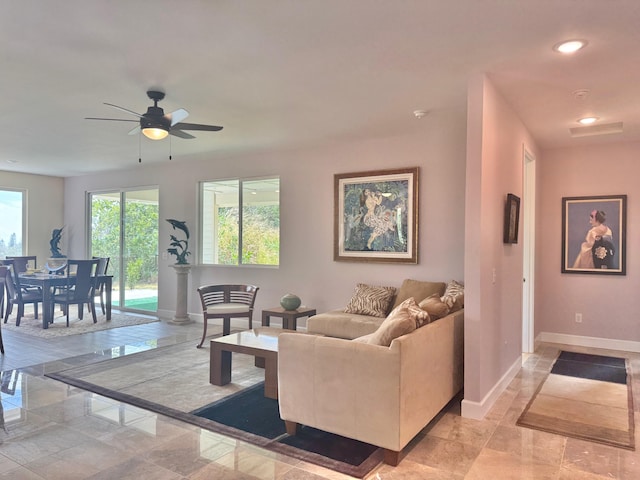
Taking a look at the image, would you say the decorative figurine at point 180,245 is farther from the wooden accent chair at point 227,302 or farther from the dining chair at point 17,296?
the dining chair at point 17,296

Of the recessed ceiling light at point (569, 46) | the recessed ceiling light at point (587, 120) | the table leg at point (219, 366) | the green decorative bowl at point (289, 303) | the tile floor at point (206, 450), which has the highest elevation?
the recessed ceiling light at point (587, 120)

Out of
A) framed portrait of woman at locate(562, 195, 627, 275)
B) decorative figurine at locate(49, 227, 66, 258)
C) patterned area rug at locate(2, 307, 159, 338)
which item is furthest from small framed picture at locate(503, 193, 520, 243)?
decorative figurine at locate(49, 227, 66, 258)

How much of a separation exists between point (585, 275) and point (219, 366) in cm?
457

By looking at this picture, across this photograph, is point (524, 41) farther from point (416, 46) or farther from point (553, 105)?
point (553, 105)

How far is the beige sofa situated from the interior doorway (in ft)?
8.90

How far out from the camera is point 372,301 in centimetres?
489

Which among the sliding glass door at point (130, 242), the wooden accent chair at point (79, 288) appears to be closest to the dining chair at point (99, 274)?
the wooden accent chair at point (79, 288)

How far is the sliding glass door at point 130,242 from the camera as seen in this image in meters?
7.68

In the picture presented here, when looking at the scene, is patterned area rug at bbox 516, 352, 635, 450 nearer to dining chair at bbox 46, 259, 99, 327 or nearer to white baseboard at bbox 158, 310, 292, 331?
white baseboard at bbox 158, 310, 292, 331

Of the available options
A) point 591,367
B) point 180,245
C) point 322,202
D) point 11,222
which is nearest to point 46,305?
point 180,245

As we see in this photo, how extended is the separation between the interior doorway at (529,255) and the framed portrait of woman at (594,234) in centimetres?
63

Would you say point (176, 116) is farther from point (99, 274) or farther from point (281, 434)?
point (99, 274)

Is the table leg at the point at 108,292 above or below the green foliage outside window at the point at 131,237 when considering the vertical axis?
below

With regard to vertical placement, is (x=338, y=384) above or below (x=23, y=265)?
below
